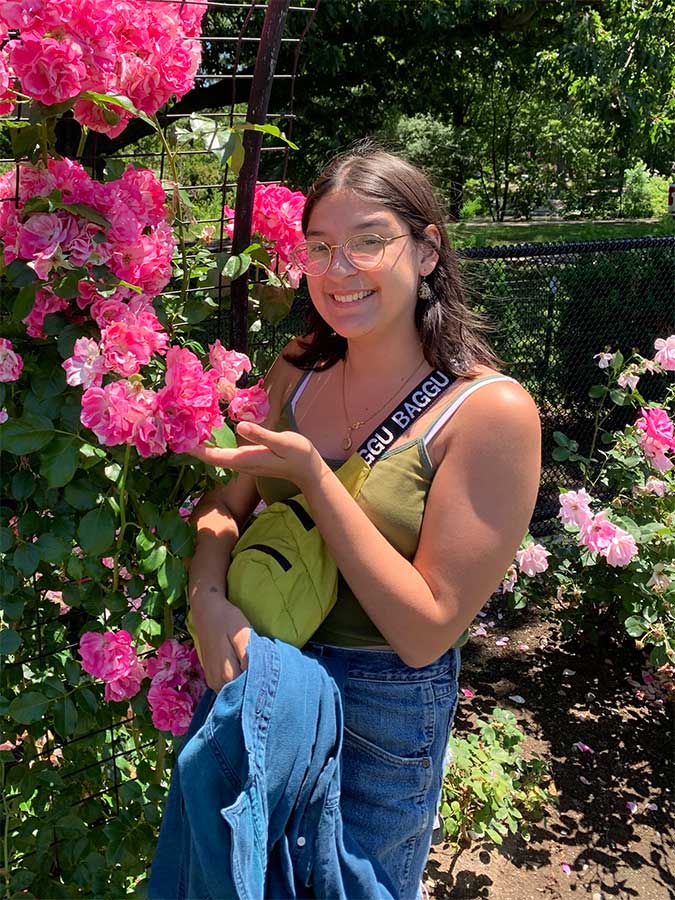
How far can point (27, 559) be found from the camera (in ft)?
4.31

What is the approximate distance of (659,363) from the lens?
3.17 meters

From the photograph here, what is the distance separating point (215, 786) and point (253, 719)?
11cm

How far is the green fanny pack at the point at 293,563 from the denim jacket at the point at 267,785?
6 centimetres

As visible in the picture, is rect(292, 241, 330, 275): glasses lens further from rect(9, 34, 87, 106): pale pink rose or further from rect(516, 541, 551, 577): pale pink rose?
rect(516, 541, 551, 577): pale pink rose

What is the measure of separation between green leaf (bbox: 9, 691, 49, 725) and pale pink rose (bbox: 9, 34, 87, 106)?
3.16 ft

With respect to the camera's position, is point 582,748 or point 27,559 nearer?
point 27,559

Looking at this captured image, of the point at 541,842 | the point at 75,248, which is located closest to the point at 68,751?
the point at 75,248

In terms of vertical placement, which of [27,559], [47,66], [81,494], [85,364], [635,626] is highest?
[47,66]

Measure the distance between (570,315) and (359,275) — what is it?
3.82m

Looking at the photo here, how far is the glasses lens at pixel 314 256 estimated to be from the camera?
139cm

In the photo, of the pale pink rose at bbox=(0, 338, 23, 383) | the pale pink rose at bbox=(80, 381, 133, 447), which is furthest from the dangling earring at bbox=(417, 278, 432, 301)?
the pale pink rose at bbox=(0, 338, 23, 383)

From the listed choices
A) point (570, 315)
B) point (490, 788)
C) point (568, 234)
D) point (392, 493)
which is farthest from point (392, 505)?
point (568, 234)

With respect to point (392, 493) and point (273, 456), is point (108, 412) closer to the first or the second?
point (273, 456)

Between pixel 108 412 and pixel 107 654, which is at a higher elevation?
pixel 108 412
